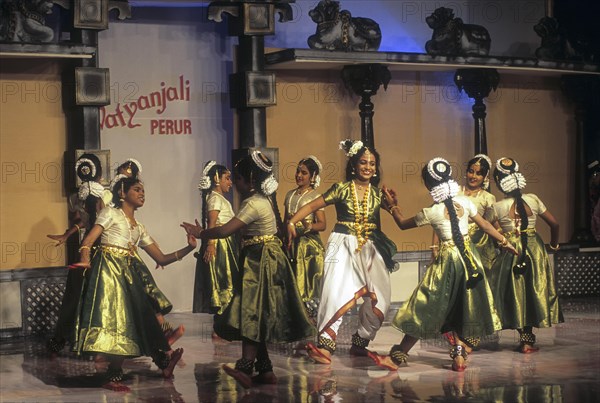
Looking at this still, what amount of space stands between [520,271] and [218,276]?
273 cm

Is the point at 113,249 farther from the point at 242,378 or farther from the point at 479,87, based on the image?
the point at 479,87

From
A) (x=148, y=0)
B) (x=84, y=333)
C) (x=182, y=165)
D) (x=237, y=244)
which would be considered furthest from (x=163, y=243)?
(x=84, y=333)

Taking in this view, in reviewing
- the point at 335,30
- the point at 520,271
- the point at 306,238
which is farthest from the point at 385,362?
the point at 335,30

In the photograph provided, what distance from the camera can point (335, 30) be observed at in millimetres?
12297

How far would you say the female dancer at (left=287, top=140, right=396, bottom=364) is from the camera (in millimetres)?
9672

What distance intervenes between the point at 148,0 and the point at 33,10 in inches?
62.3

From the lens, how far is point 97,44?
11.3 metres

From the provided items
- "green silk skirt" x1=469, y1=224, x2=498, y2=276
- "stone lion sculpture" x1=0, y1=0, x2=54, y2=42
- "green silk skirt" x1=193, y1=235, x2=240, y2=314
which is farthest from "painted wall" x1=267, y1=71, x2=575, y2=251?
"stone lion sculpture" x1=0, y1=0, x2=54, y2=42

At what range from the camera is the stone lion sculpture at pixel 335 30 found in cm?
1225

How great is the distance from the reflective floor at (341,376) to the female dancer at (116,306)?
0.26 meters

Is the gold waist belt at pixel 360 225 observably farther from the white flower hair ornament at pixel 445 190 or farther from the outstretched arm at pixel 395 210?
the white flower hair ornament at pixel 445 190

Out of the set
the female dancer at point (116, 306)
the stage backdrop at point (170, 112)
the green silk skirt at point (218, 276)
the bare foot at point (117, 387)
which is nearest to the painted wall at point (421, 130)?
the stage backdrop at point (170, 112)

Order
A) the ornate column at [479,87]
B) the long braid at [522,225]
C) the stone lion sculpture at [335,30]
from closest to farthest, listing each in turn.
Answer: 1. the long braid at [522,225]
2. the stone lion sculpture at [335,30]
3. the ornate column at [479,87]

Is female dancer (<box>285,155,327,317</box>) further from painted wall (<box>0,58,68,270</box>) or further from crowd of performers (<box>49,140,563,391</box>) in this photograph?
painted wall (<box>0,58,68,270</box>)
